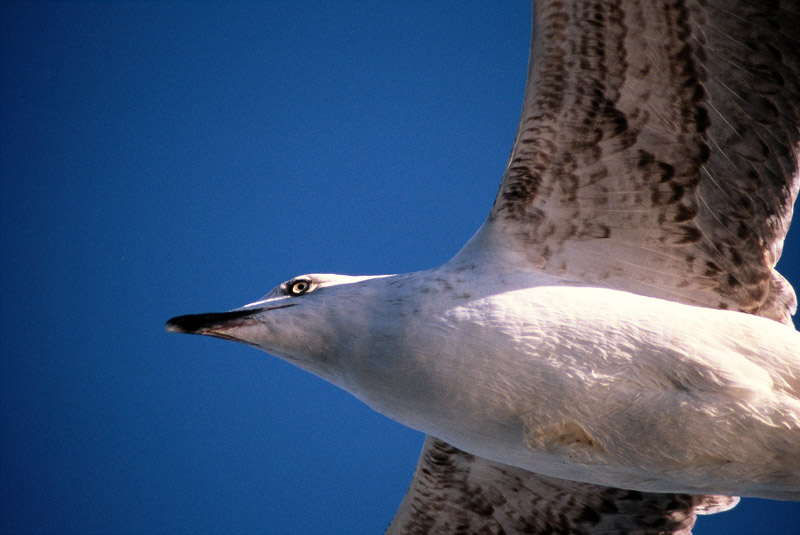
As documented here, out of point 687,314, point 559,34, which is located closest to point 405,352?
point 687,314

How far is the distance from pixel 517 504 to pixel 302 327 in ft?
5.05

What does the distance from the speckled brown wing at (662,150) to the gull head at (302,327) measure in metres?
0.62

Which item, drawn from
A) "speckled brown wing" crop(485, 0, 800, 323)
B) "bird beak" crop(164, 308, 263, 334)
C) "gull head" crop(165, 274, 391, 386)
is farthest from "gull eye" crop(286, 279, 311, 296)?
"speckled brown wing" crop(485, 0, 800, 323)

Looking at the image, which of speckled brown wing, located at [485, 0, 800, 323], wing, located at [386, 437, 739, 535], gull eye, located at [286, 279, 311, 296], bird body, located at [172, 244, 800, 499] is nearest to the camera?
bird body, located at [172, 244, 800, 499]

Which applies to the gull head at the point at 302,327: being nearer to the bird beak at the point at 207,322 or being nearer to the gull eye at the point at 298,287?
the bird beak at the point at 207,322

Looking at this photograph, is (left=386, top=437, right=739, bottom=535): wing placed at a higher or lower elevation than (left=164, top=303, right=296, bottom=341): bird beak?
lower

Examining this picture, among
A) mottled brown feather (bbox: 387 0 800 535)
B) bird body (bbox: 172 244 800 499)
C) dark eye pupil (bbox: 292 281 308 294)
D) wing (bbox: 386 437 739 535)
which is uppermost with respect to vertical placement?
→ mottled brown feather (bbox: 387 0 800 535)

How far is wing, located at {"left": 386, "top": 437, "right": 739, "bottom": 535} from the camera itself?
340 centimetres

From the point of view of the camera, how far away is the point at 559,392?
240cm

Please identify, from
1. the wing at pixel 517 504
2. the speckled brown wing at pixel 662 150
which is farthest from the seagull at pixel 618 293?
the wing at pixel 517 504

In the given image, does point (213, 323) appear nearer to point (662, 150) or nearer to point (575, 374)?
point (575, 374)

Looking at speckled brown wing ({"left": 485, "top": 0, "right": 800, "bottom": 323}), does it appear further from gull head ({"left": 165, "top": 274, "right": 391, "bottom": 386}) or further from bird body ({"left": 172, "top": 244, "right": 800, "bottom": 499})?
gull head ({"left": 165, "top": 274, "right": 391, "bottom": 386})

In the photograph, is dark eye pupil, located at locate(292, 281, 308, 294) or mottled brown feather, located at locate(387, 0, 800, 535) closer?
mottled brown feather, located at locate(387, 0, 800, 535)

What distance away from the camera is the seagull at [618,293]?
238 centimetres
